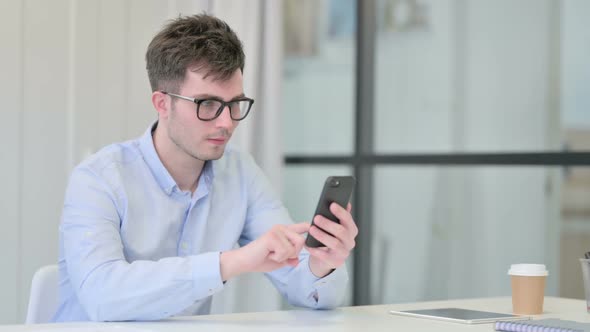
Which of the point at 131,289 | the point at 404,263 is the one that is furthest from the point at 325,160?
the point at 131,289

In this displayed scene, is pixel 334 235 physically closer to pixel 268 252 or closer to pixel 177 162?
pixel 268 252

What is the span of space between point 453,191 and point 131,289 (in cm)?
216

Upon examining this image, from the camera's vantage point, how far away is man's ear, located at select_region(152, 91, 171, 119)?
230 cm

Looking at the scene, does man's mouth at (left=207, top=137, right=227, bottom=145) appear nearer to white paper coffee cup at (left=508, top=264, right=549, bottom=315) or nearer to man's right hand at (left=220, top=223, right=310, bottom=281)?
man's right hand at (left=220, top=223, right=310, bottom=281)

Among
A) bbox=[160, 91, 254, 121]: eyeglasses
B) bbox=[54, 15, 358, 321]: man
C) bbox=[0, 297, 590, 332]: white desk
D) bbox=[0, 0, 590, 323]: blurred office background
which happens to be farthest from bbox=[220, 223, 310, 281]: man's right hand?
bbox=[0, 0, 590, 323]: blurred office background

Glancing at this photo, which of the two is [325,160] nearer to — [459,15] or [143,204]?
[459,15]

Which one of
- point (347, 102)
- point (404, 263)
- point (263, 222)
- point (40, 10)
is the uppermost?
point (40, 10)

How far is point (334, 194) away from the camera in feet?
6.14

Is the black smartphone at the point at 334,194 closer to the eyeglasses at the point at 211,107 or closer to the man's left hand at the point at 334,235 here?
the man's left hand at the point at 334,235

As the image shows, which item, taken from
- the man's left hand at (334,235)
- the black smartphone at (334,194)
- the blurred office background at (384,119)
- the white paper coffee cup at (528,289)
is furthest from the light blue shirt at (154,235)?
the blurred office background at (384,119)

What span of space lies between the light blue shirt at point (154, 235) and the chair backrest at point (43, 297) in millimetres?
33

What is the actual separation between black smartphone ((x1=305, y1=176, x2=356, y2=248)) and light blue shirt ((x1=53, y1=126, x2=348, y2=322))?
10.3 inches

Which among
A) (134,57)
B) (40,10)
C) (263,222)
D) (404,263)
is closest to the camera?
(263,222)

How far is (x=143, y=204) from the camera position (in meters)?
2.21
